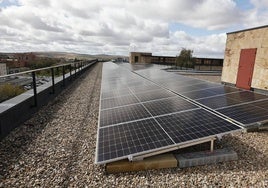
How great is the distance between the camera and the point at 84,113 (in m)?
7.81

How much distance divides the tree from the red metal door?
3602 cm

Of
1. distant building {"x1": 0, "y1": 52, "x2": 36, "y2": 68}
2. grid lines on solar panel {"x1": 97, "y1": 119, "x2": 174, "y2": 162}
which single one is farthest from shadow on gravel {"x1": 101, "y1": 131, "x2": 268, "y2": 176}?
distant building {"x1": 0, "y1": 52, "x2": 36, "y2": 68}

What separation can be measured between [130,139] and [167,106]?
184 cm

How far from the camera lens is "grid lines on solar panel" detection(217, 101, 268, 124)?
13.2 feet

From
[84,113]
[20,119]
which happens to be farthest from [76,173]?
[84,113]

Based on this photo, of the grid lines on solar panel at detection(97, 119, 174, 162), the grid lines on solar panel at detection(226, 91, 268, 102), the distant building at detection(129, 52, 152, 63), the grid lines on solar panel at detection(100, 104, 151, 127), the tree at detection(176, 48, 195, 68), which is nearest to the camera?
the grid lines on solar panel at detection(97, 119, 174, 162)

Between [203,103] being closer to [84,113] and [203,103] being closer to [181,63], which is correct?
[84,113]

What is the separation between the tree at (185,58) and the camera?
47.7 m

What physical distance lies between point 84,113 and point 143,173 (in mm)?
4738

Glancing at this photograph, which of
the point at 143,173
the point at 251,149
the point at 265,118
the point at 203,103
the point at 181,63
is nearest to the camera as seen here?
the point at 143,173

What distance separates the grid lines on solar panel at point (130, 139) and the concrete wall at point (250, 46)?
30.4ft

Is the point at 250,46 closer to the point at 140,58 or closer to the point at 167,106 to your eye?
the point at 167,106

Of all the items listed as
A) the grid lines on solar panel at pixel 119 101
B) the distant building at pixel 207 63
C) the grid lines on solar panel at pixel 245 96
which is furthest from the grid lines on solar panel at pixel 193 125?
the distant building at pixel 207 63

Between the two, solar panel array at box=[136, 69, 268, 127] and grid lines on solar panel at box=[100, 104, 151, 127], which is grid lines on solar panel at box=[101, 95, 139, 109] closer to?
grid lines on solar panel at box=[100, 104, 151, 127]
